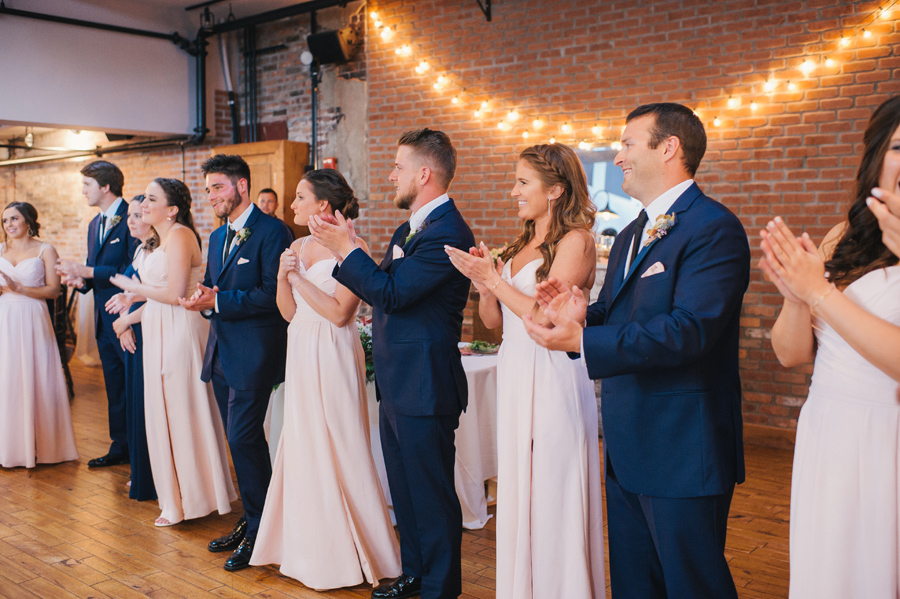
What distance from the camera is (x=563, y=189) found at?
2721 mm

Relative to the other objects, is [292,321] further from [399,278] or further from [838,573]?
[838,573]

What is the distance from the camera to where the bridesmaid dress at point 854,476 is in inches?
67.6

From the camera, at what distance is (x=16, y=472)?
5180 mm

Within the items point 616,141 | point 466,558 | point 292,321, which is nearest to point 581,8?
point 616,141

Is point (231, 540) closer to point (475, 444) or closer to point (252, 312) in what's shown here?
point (252, 312)

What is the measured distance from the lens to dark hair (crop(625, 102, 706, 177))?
2.14 metres

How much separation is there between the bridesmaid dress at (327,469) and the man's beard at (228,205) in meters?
0.64

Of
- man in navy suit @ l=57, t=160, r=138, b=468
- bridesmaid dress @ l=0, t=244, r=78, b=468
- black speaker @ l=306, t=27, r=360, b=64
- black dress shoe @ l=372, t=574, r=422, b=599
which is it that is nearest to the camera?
black dress shoe @ l=372, t=574, r=422, b=599

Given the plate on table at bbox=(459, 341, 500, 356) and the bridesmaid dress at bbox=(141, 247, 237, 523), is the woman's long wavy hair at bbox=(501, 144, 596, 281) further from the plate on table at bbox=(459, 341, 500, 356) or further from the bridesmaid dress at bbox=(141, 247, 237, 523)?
the bridesmaid dress at bbox=(141, 247, 237, 523)

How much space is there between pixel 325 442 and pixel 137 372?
186cm

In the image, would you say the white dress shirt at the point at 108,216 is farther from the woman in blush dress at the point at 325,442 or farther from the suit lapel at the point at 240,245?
the woman in blush dress at the point at 325,442

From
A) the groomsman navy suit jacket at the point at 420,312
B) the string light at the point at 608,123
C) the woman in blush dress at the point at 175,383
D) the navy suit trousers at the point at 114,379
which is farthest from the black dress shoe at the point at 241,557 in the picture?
the string light at the point at 608,123

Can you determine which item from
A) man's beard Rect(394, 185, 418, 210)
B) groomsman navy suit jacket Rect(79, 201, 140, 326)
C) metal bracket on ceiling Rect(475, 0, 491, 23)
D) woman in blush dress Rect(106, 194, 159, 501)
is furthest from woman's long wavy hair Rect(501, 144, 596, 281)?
metal bracket on ceiling Rect(475, 0, 491, 23)

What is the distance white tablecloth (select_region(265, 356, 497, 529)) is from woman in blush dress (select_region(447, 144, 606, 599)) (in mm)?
1440
